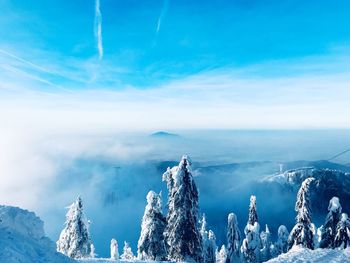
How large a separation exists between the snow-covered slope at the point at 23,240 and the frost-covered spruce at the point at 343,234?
22.5 meters

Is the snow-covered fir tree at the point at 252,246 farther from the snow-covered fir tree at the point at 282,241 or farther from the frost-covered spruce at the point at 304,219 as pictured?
the frost-covered spruce at the point at 304,219

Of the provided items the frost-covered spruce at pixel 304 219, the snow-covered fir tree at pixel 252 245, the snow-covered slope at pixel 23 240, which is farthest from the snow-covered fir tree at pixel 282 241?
the snow-covered slope at pixel 23 240

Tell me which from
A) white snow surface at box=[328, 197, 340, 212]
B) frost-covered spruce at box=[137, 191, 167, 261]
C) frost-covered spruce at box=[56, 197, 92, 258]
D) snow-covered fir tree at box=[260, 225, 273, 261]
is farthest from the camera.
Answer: snow-covered fir tree at box=[260, 225, 273, 261]

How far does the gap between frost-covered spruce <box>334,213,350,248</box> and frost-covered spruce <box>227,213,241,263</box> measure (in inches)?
853

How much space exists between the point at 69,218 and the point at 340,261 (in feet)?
99.2

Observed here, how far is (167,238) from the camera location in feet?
109

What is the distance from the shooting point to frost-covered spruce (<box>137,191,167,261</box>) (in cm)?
3494

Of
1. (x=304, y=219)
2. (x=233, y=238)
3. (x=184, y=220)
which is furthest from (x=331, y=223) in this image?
(x=233, y=238)

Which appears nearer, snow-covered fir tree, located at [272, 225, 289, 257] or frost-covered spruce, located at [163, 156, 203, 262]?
frost-covered spruce, located at [163, 156, 203, 262]

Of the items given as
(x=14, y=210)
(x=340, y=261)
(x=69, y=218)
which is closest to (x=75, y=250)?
(x=69, y=218)

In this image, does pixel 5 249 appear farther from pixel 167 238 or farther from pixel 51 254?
pixel 167 238

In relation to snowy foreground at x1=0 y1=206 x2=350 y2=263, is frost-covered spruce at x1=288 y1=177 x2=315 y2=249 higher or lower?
lower

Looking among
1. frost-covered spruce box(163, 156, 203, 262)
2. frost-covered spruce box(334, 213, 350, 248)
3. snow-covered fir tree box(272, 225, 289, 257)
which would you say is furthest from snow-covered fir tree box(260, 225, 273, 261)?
frost-covered spruce box(163, 156, 203, 262)

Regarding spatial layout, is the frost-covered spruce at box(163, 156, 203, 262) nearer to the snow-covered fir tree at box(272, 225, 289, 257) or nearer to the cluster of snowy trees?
the cluster of snowy trees
